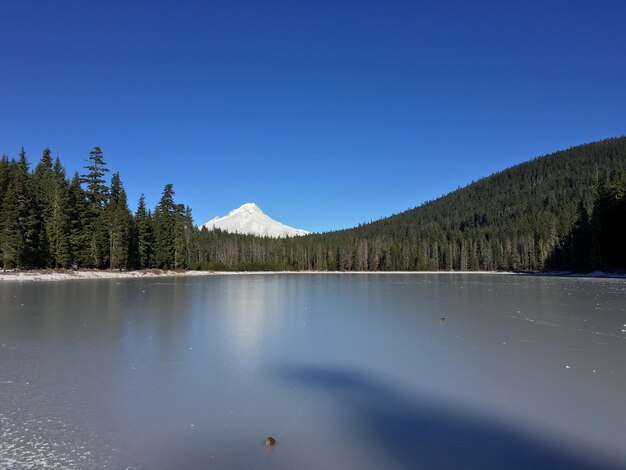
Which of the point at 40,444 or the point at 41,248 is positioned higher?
the point at 41,248

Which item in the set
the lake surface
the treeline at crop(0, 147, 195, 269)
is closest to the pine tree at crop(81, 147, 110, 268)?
the treeline at crop(0, 147, 195, 269)

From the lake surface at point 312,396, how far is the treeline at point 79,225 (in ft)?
154

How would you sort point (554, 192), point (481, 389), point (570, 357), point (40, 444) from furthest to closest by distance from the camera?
point (554, 192) < point (570, 357) < point (481, 389) < point (40, 444)

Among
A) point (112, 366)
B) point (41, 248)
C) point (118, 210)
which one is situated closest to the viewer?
point (112, 366)

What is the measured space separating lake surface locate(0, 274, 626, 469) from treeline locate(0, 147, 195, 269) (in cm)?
4686

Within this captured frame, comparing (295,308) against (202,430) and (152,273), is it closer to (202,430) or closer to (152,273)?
(202,430)

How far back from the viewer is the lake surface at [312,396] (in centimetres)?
530

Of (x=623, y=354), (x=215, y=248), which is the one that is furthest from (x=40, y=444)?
(x=215, y=248)

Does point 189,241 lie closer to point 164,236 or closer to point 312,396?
point 164,236

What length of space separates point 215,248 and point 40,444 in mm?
136462

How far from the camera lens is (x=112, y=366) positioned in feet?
31.0

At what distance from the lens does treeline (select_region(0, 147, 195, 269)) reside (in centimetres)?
5262

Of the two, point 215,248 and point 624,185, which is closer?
point 624,185

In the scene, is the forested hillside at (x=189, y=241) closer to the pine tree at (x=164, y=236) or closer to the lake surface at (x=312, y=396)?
the pine tree at (x=164, y=236)
